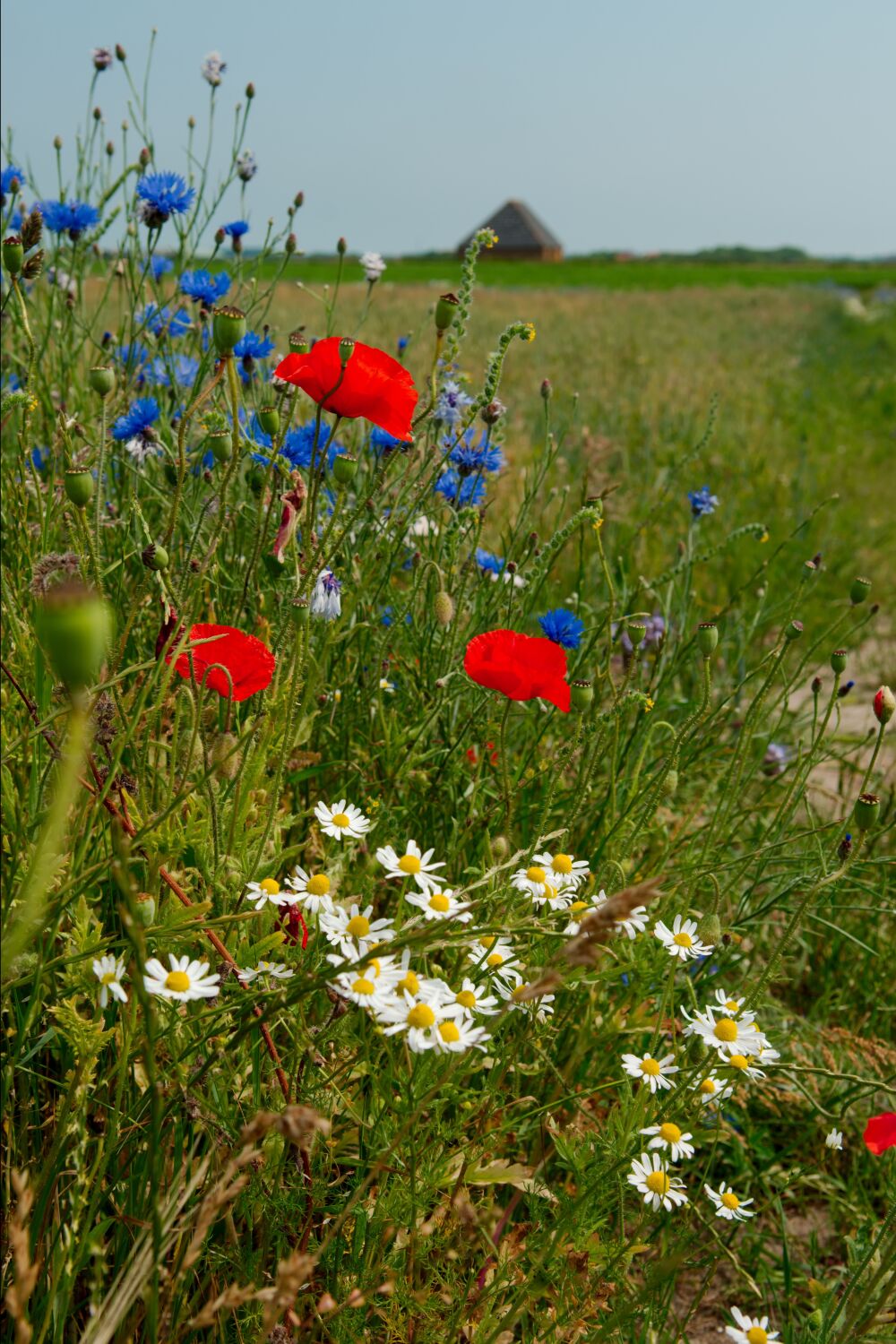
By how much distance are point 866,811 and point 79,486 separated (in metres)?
0.93

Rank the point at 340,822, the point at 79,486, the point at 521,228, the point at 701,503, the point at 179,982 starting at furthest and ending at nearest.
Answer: the point at 521,228
the point at 701,503
the point at 340,822
the point at 79,486
the point at 179,982

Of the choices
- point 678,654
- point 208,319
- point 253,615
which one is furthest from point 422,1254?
point 208,319

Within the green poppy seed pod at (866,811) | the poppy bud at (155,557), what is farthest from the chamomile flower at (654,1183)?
the poppy bud at (155,557)

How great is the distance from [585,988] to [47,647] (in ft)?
3.74

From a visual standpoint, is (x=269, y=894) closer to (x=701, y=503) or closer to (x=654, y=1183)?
(x=654, y=1183)

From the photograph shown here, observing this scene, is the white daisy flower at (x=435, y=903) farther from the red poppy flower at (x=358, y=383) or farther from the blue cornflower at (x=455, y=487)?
the blue cornflower at (x=455, y=487)

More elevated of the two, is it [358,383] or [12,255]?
[12,255]

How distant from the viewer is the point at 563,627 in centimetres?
188

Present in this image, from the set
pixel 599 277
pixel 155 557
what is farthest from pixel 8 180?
pixel 599 277

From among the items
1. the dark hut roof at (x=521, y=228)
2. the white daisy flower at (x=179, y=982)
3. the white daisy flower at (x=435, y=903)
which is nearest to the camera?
the white daisy flower at (x=179, y=982)

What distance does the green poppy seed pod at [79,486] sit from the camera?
3.75ft

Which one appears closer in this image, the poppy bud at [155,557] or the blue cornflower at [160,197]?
the poppy bud at [155,557]

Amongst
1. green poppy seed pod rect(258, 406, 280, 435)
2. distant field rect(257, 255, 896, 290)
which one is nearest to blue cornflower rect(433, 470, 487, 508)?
green poppy seed pod rect(258, 406, 280, 435)

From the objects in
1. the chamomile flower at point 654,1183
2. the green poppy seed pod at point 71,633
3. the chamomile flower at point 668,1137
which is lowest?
the chamomile flower at point 654,1183
